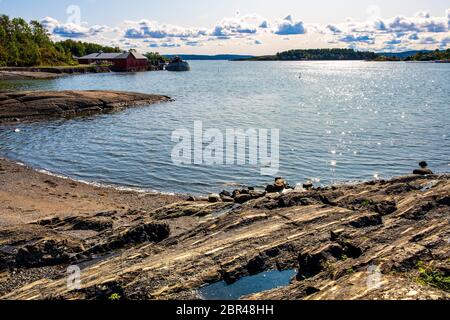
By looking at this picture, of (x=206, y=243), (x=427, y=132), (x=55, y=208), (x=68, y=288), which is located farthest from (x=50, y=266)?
(x=427, y=132)

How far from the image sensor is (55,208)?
24938 millimetres

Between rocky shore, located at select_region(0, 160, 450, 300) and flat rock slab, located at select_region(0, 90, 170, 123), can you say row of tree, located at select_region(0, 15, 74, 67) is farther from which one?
rocky shore, located at select_region(0, 160, 450, 300)

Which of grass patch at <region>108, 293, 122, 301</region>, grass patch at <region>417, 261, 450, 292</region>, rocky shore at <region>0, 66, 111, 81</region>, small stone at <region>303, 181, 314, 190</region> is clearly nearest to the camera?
grass patch at <region>417, 261, 450, 292</region>

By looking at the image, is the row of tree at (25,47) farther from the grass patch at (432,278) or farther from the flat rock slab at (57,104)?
the grass patch at (432,278)

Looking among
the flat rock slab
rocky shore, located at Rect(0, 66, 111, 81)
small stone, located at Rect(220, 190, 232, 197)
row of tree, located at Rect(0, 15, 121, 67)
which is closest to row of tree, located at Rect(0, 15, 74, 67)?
row of tree, located at Rect(0, 15, 121, 67)

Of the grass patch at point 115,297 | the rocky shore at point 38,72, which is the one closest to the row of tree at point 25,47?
the rocky shore at point 38,72

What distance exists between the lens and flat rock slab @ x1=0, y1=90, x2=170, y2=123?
198ft

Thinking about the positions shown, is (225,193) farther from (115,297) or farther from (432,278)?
(432,278)

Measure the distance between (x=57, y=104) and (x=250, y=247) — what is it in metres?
57.7

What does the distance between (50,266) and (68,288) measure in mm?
2838

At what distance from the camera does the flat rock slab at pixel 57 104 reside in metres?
60.2

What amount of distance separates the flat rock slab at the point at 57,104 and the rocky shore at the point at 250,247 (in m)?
42.4

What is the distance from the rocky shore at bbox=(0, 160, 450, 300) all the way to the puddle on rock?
0.27 meters
